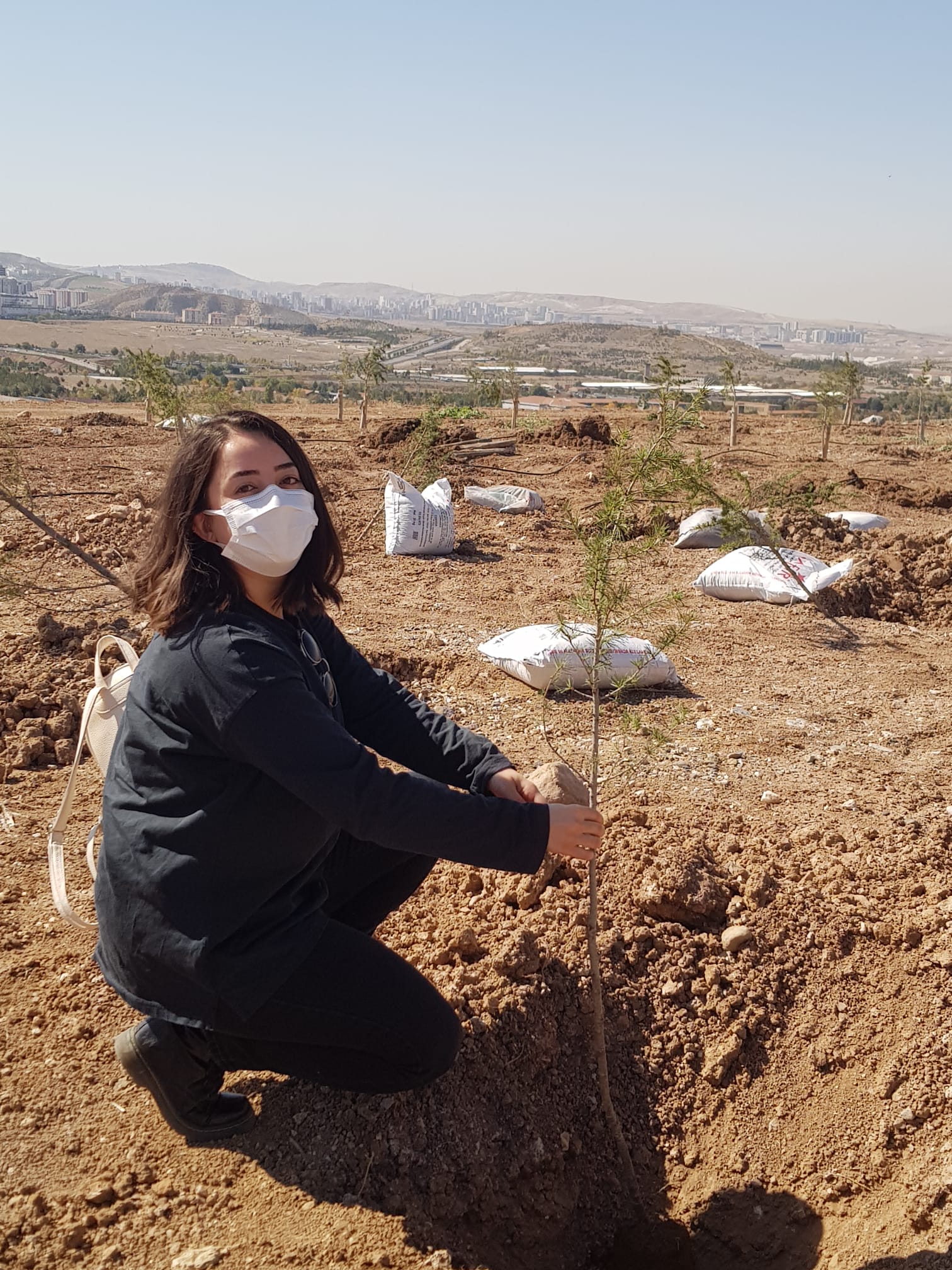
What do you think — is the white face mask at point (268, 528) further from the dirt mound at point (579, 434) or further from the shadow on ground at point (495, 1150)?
the dirt mound at point (579, 434)

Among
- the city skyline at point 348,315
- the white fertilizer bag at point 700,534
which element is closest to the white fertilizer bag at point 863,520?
the white fertilizer bag at point 700,534

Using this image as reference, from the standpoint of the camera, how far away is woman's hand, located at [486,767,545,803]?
6.90 feet

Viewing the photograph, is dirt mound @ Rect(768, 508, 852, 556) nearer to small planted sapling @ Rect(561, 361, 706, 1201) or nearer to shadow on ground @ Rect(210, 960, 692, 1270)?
small planted sapling @ Rect(561, 361, 706, 1201)

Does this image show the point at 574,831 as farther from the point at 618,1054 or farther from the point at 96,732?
the point at 96,732

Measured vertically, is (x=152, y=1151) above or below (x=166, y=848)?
below

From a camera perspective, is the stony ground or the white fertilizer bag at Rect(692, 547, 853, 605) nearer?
the stony ground

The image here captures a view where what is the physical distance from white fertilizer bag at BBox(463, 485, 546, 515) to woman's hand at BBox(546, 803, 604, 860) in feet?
21.8

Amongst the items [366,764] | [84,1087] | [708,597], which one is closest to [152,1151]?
[84,1087]

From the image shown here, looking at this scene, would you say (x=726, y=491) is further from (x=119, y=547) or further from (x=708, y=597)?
(x=119, y=547)

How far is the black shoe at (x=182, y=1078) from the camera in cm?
195

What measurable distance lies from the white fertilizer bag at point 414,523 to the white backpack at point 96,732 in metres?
Answer: 4.08

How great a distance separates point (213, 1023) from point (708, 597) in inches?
176

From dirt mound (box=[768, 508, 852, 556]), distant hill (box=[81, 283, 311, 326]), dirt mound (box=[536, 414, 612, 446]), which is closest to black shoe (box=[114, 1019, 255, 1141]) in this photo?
dirt mound (box=[768, 508, 852, 556])

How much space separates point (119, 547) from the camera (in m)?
6.27
